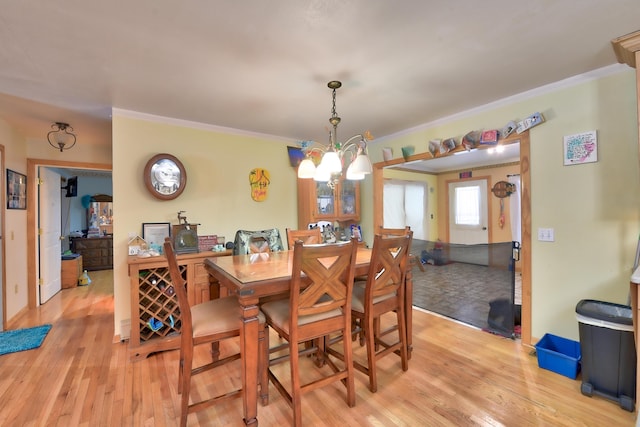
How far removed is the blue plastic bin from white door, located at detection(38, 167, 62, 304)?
A: 5823 millimetres

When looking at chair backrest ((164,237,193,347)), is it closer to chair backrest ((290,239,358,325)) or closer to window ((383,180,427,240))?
chair backrest ((290,239,358,325))

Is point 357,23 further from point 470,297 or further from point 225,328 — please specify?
point 470,297

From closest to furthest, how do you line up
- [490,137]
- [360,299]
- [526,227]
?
[360,299], [526,227], [490,137]

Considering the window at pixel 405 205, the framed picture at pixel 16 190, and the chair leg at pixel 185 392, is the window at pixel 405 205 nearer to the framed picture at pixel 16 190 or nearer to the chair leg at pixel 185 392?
the chair leg at pixel 185 392

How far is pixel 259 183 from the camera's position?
355 cm

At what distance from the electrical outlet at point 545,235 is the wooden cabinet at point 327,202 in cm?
218

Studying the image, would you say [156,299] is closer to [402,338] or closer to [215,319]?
[215,319]

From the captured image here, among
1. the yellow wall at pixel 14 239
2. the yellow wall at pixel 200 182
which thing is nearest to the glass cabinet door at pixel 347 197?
the yellow wall at pixel 200 182

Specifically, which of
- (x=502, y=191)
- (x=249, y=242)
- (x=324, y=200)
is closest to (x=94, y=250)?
(x=249, y=242)

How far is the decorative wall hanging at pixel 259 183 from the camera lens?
3.51 meters

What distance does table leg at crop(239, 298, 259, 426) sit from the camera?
153 centimetres

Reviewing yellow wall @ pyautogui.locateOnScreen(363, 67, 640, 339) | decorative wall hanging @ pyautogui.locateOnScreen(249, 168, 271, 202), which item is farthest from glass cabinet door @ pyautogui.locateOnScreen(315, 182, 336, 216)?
yellow wall @ pyautogui.locateOnScreen(363, 67, 640, 339)

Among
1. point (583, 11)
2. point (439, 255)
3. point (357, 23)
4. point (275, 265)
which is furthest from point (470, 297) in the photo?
point (357, 23)

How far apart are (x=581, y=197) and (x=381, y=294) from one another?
5.94ft
